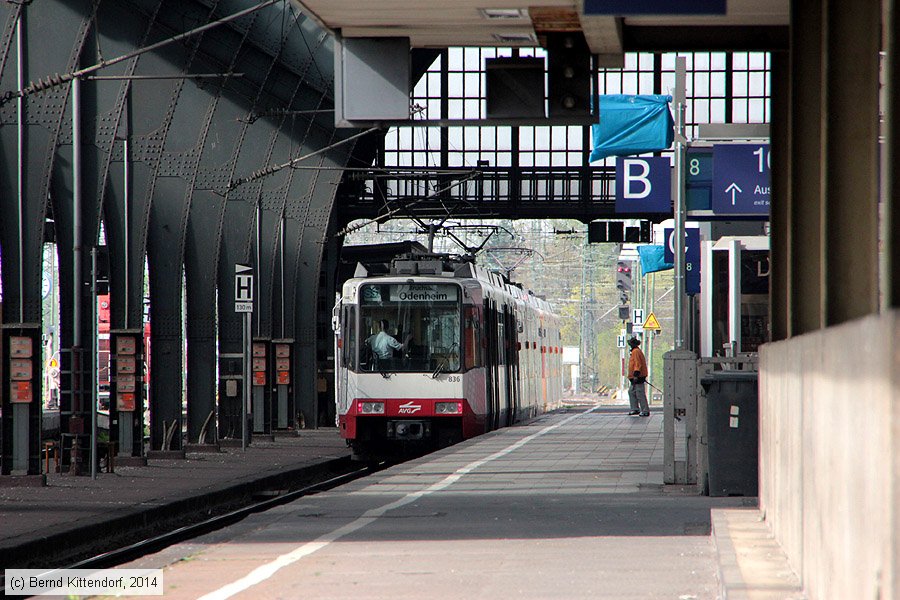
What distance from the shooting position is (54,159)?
22609 millimetres

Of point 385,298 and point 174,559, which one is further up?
point 385,298

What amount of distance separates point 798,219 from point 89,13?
15.3 meters

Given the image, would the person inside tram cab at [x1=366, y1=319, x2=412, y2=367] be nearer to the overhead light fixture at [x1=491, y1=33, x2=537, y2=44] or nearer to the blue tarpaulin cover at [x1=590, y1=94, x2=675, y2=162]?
the blue tarpaulin cover at [x1=590, y1=94, x2=675, y2=162]

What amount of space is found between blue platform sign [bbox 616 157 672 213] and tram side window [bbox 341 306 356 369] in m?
6.76

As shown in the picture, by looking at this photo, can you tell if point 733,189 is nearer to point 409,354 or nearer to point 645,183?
point 645,183

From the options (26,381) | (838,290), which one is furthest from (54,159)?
(838,290)

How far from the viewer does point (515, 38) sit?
46.0 ft

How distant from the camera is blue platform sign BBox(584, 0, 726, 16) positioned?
10070mm

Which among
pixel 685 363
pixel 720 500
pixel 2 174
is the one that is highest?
pixel 2 174

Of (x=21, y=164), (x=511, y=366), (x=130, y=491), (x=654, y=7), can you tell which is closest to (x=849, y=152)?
(x=654, y=7)

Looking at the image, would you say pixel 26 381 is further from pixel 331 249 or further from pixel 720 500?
pixel 331 249

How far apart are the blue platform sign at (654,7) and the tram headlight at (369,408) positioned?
18555 mm

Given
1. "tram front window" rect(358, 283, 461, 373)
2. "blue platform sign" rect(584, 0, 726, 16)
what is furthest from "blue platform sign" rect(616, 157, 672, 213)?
"blue platform sign" rect(584, 0, 726, 16)

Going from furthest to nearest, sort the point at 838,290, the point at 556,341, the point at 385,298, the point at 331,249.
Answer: the point at 556,341
the point at 331,249
the point at 385,298
the point at 838,290
